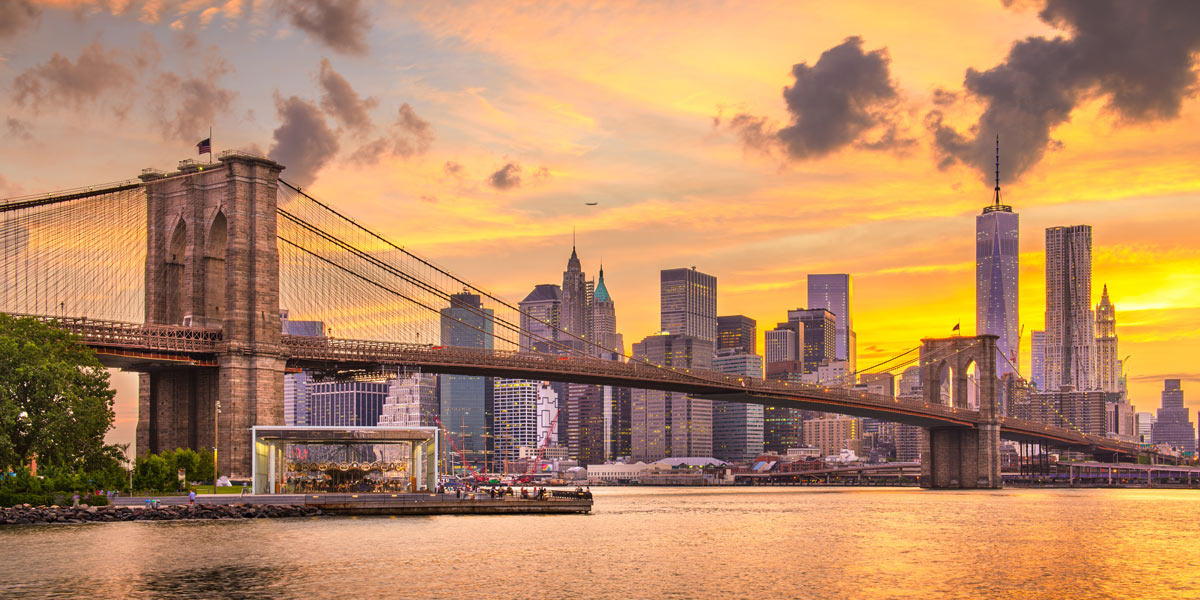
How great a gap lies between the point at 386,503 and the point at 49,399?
20.2 meters

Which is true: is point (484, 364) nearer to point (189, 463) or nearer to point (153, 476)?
point (189, 463)

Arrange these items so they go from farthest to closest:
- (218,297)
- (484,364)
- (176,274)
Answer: (484,364) < (176,274) < (218,297)

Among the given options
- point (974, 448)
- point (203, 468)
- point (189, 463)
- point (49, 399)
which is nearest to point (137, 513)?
point (49, 399)

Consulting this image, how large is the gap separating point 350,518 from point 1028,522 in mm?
43858

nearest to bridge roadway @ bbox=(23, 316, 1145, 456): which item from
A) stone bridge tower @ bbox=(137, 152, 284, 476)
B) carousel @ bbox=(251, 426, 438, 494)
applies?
stone bridge tower @ bbox=(137, 152, 284, 476)

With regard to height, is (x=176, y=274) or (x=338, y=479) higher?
(x=176, y=274)

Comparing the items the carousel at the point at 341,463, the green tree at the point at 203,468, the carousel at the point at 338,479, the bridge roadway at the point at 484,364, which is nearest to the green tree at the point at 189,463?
the green tree at the point at 203,468

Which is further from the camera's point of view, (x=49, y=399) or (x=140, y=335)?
(x=140, y=335)

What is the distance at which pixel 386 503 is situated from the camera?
7600 centimetres

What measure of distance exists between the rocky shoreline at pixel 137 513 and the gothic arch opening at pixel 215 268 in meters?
20.4

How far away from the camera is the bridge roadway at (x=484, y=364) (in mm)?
81500

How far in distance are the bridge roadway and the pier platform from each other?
12.0 m

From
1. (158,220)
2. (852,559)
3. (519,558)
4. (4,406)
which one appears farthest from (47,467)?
(852,559)

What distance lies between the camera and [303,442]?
271 feet
